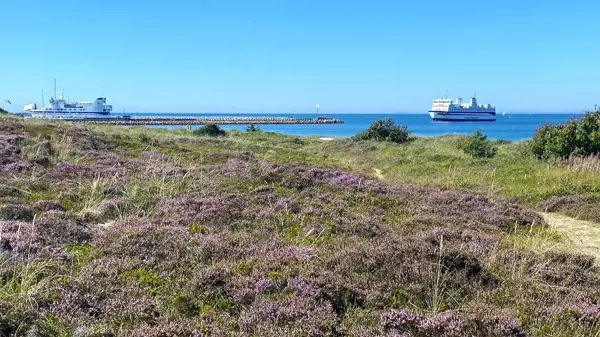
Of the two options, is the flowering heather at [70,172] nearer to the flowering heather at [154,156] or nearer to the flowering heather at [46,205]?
the flowering heather at [46,205]

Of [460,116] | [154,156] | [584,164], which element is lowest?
[154,156]

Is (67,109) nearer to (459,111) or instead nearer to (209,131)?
(209,131)

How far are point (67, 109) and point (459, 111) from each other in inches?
4625

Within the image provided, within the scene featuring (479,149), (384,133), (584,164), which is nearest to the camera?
(584,164)

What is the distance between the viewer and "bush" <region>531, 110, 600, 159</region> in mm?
21828

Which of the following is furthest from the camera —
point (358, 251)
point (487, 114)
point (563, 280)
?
point (487, 114)

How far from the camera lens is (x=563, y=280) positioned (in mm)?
6824

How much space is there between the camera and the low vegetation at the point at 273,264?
530 centimetres

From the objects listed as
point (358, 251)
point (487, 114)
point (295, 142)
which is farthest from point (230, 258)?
point (487, 114)

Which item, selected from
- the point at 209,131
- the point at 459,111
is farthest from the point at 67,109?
the point at 459,111

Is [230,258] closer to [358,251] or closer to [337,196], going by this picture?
[358,251]

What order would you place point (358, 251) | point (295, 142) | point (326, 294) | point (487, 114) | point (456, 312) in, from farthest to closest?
point (487, 114)
point (295, 142)
point (358, 251)
point (326, 294)
point (456, 312)

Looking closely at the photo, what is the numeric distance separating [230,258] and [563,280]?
5045 mm

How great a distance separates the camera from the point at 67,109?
127 metres
